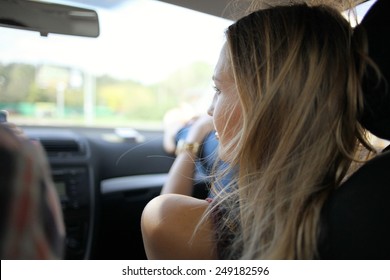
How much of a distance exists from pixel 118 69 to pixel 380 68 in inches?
55.5

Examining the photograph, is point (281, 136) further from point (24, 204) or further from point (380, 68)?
point (24, 204)

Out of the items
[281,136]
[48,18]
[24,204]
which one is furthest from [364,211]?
[48,18]

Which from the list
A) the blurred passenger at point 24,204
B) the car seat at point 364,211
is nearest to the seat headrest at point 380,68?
the car seat at point 364,211

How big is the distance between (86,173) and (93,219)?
25 cm

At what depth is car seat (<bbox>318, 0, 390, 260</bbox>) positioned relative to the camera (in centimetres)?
69

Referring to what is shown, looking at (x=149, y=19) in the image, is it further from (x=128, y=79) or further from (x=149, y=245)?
(x=149, y=245)

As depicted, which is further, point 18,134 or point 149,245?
point 149,245

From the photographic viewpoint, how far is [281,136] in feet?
2.67

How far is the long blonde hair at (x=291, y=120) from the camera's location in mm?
768

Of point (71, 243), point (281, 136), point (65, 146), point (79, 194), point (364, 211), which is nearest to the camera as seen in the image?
point (364, 211)

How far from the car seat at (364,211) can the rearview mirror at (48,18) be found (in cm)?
80

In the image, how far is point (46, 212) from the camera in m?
0.54

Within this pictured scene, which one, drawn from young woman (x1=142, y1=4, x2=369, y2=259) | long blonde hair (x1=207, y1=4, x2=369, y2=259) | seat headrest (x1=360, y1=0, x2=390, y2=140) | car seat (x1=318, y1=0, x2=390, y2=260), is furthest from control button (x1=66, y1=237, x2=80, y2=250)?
seat headrest (x1=360, y1=0, x2=390, y2=140)

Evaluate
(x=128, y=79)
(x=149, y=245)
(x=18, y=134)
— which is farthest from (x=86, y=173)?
(x=18, y=134)
